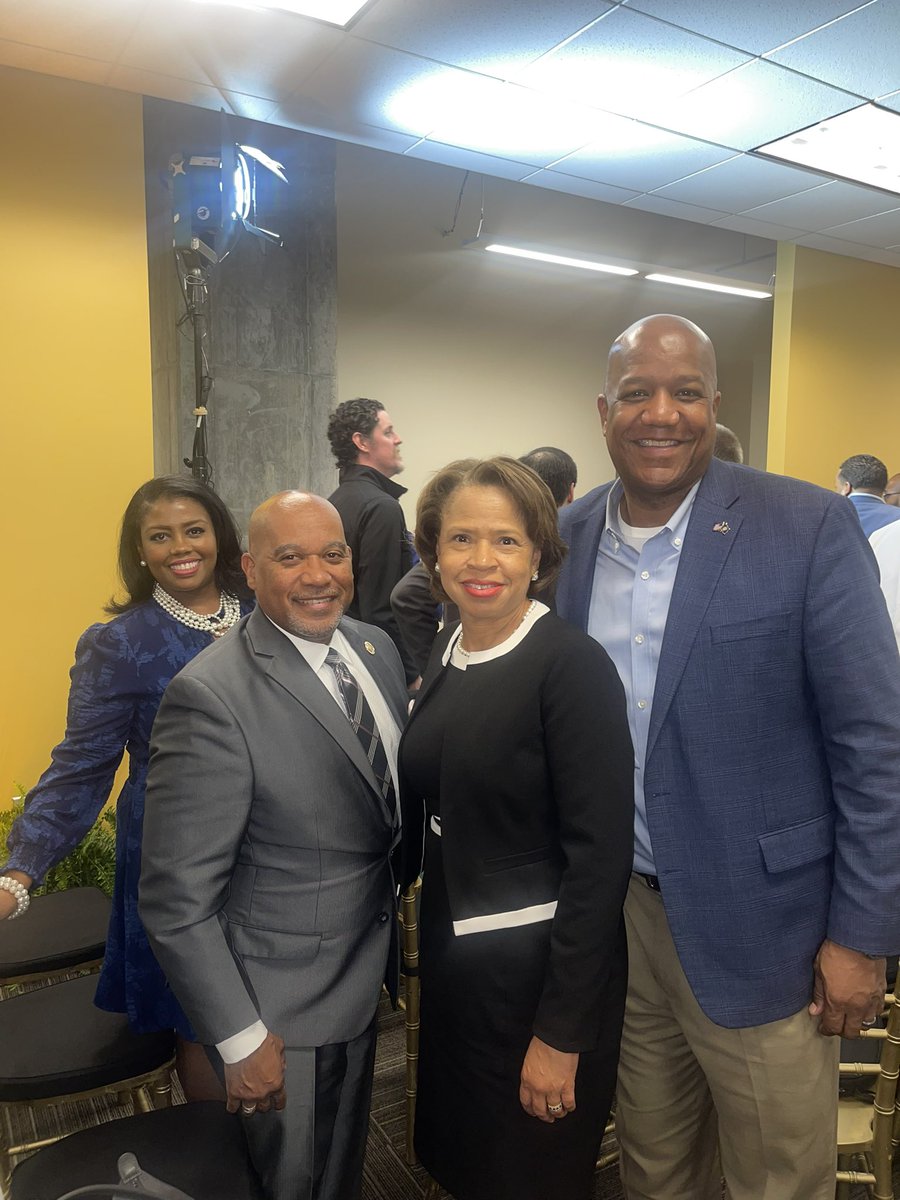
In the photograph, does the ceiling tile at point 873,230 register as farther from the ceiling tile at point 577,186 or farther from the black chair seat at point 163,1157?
the black chair seat at point 163,1157

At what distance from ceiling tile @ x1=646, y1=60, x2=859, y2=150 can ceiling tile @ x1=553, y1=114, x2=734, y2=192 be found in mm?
114

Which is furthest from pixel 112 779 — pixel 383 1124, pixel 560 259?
pixel 560 259

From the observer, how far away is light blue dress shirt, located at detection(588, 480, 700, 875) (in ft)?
4.94

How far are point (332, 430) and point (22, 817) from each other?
234 cm

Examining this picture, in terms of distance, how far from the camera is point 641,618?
59.9 inches

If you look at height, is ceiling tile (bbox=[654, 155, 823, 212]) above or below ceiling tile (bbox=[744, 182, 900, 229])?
below

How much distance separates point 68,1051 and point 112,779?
53 cm

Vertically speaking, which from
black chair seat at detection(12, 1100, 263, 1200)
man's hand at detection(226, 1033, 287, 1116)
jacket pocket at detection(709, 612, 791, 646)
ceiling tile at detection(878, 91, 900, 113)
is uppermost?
ceiling tile at detection(878, 91, 900, 113)

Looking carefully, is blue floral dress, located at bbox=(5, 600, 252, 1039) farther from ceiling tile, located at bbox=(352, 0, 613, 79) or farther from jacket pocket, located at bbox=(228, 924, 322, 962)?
ceiling tile, located at bbox=(352, 0, 613, 79)

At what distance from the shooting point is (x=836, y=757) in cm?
140

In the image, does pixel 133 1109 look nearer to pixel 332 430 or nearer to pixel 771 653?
pixel 771 653

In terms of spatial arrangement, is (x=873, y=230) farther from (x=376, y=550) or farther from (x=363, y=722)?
(x=363, y=722)

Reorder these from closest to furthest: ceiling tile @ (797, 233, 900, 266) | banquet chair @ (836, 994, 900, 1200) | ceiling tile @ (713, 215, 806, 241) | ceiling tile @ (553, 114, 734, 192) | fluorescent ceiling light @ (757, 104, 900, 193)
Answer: banquet chair @ (836, 994, 900, 1200)
fluorescent ceiling light @ (757, 104, 900, 193)
ceiling tile @ (553, 114, 734, 192)
ceiling tile @ (713, 215, 806, 241)
ceiling tile @ (797, 233, 900, 266)

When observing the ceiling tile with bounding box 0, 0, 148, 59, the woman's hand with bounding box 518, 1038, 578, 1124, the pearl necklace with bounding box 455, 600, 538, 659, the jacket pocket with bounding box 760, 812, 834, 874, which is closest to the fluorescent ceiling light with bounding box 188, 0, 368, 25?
the ceiling tile with bounding box 0, 0, 148, 59
